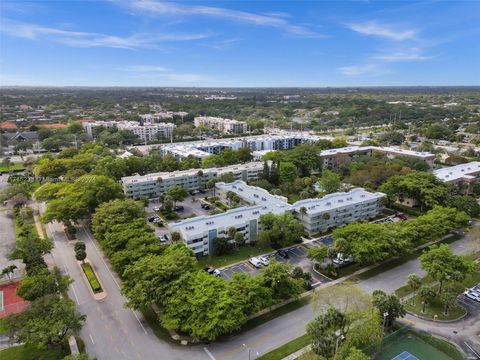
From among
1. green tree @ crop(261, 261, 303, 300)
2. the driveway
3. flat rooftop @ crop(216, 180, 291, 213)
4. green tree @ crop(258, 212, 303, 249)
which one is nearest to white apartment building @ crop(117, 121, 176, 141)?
flat rooftop @ crop(216, 180, 291, 213)

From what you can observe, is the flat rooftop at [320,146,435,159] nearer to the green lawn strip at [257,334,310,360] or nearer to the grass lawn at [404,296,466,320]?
the grass lawn at [404,296,466,320]

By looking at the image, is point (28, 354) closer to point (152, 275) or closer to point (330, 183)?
point (152, 275)

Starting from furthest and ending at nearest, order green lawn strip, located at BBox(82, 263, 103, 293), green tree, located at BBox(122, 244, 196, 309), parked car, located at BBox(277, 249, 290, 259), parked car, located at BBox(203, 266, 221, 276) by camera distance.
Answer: parked car, located at BBox(277, 249, 290, 259)
parked car, located at BBox(203, 266, 221, 276)
green lawn strip, located at BBox(82, 263, 103, 293)
green tree, located at BBox(122, 244, 196, 309)

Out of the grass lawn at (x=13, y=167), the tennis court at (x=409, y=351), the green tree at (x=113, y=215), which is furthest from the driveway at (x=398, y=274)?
the grass lawn at (x=13, y=167)

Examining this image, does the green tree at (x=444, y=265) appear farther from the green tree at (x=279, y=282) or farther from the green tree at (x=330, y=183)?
the green tree at (x=330, y=183)

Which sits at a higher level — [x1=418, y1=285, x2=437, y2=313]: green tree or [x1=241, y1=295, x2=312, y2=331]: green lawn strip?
[x1=418, y1=285, x2=437, y2=313]: green tree

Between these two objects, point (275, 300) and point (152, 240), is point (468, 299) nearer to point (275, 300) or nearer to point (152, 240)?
point (275, 300)
